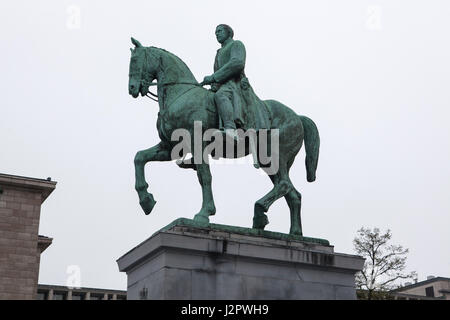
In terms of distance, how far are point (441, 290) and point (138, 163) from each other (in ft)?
233

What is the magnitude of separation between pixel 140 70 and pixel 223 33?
6.48 ft

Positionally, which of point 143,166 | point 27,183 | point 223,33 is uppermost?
point 27,183

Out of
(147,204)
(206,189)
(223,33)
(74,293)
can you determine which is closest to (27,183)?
(74,293)

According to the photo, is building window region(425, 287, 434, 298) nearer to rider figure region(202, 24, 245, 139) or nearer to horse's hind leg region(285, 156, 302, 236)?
horse's hind leg region(285, 156, 302, 236)

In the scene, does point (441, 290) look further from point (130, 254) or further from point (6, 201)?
point (130, 254)

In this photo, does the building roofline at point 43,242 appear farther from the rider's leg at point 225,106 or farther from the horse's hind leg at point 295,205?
the rider's leg at point 225,106

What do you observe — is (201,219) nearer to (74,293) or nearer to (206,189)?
(206,189)

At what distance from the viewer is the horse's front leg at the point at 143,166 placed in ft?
37.2

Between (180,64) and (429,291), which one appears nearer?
(180,64)

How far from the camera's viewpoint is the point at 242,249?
419 inches

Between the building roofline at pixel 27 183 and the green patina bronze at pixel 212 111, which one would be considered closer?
the green patina bronze at pixel 212 111

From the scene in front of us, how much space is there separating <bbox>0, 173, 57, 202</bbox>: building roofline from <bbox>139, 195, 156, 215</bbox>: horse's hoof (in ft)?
141

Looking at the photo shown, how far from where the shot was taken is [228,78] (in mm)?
12125

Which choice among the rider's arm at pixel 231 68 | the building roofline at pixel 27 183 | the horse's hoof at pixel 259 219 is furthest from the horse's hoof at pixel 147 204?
the building roofline at pixel 27 183
